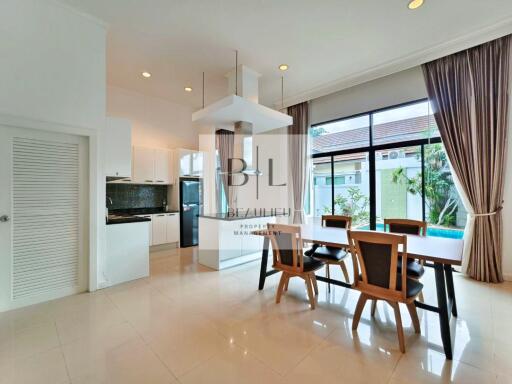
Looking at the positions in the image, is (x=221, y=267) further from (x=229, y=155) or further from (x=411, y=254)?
(x=229, y=155)

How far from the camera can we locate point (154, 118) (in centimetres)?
521

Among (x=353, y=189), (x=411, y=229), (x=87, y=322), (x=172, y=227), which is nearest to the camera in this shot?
(x=87, y=322)

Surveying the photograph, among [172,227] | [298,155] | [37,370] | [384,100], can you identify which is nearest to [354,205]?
[298,155]

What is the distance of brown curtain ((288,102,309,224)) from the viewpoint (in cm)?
512

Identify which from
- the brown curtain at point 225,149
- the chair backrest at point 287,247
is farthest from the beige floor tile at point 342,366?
the brown curtain at point 225,149

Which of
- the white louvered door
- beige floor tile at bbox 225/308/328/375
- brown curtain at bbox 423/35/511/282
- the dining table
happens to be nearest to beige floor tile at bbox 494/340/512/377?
the dining table

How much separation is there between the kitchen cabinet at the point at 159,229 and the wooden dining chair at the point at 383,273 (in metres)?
3.90

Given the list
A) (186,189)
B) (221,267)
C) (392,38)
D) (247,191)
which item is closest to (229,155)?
(247,191)

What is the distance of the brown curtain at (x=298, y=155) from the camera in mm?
5125

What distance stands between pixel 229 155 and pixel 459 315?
5.11 m

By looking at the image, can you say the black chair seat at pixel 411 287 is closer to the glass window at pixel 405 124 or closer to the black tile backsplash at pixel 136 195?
the glass window at pixel 405 124

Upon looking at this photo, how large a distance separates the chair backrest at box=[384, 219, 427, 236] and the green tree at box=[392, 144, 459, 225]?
1.40 meters

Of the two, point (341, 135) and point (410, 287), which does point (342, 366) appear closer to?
point (410, 287)

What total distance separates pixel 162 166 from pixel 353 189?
410 centimetres
